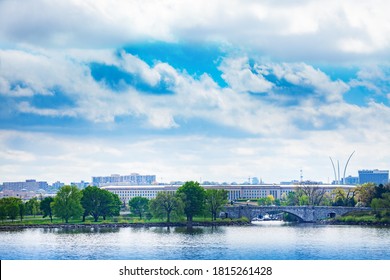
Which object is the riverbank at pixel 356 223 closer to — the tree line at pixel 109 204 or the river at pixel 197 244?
the river at pixel 197 244

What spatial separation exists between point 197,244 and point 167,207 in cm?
2023

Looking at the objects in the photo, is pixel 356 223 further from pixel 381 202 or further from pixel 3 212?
pixel 3 212

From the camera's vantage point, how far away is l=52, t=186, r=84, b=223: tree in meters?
73.8

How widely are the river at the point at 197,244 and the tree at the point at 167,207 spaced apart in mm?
3812

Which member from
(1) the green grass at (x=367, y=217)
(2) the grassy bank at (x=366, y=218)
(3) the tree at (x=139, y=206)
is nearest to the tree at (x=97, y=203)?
(3) the tree at (x=139, y=206)

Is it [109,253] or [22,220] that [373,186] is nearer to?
[22,220]

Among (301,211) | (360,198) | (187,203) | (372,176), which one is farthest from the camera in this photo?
(372,176)

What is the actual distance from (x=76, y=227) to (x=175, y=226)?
814 centimetres

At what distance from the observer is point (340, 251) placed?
4972cm

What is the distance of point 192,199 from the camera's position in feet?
250

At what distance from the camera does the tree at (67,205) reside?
73812 millimetres

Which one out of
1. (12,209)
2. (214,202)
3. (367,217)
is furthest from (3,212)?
(367,217)

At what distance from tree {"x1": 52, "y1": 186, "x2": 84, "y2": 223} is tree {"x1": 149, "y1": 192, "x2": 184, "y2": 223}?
625cm
